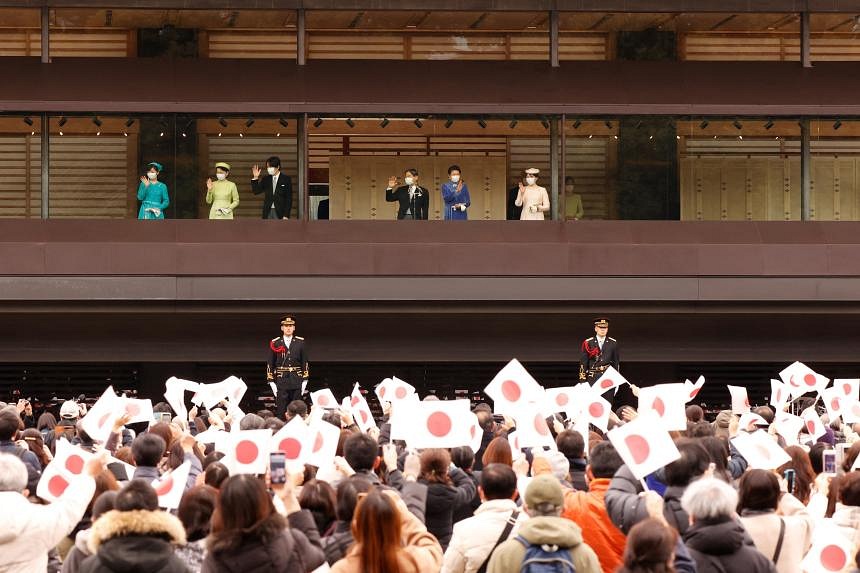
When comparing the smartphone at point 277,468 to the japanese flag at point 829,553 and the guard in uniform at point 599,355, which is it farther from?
the guard in uniform at point 599,355

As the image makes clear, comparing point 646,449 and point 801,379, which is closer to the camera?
point 646,449

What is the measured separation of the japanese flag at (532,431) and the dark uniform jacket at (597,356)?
12741 millimetres

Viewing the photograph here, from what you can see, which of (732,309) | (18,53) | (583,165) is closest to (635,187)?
(583,165)

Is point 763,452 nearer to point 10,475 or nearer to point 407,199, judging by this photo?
point 10,475

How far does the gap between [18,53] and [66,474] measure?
808 inches

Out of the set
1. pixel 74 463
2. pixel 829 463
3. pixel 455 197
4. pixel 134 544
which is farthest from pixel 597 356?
pixel 134 544

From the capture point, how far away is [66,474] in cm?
973

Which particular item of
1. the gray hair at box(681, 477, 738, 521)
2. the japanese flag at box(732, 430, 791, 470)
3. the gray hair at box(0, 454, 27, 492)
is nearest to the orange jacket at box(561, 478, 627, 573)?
the gray hair at box(681, 477, 738, 521)

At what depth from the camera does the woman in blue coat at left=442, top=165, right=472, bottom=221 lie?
2692 cm

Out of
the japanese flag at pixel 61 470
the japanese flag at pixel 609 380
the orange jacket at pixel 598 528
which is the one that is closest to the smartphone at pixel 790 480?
the orange jacket at pixel 598 528

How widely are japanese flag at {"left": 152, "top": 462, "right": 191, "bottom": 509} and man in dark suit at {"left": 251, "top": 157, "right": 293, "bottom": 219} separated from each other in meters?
17.7

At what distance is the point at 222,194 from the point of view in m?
26.6

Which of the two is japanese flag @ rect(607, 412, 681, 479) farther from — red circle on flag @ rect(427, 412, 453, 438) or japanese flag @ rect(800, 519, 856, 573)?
red circle on flag @ rect(427, 412, 453, 438)

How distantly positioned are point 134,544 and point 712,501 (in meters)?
2.95
